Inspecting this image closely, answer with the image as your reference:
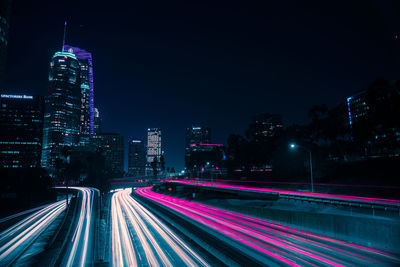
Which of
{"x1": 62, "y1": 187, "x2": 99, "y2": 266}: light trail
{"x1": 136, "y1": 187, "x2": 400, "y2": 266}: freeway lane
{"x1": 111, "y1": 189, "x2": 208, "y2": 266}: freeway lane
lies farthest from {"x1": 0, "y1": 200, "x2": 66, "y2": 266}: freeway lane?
{"x1": 136, "y1": 187, "x2": 400, "y2": 266}: freeway lane

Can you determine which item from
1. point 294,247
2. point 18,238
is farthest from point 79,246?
point 294,247

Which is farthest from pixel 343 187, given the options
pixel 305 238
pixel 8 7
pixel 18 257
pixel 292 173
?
pixel 8 7

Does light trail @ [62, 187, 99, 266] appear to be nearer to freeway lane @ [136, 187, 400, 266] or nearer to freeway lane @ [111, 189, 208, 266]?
freeway lane @ [111, 189, 208, 266]

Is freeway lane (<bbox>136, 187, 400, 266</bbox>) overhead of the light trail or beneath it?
overhead

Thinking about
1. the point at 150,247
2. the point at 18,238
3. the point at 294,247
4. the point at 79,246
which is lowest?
the point at 18,238

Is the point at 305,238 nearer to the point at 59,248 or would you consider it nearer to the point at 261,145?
the point at 59,248

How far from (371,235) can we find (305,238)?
14.8 feet

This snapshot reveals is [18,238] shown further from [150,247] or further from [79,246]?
[150,247]

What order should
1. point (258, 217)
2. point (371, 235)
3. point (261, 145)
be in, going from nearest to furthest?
point (371, 235) < point (258, 217) < point (261, 145)

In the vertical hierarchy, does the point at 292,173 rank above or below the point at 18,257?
above

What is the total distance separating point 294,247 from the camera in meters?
17.4

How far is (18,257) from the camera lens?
20.7m

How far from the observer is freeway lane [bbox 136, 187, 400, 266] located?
48.3 ft

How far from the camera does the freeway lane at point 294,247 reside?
14.7 metres
